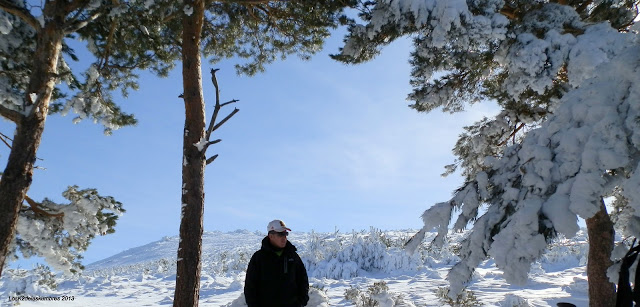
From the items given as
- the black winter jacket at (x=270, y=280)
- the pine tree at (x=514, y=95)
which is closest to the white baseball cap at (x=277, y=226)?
the black winter jacket at (x=270, y=280)

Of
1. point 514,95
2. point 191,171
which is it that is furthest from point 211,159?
point 514,95

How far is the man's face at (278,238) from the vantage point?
393 centimetres

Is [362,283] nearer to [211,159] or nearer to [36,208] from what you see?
[211,159]

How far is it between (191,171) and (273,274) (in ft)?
9.39

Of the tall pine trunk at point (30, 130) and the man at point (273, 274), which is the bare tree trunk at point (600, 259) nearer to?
the man at point (273, 274)

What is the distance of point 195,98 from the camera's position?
6.66 meters

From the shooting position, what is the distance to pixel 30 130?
5.89 metres

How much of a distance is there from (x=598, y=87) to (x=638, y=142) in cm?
46

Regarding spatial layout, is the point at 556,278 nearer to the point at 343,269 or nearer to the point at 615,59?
the point at 343,269

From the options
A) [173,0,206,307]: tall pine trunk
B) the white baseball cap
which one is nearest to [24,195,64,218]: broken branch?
[173,0,206,307]: tall pine trunk

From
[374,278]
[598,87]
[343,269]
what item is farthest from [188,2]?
[343,269]

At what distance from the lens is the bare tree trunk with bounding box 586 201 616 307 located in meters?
6.58

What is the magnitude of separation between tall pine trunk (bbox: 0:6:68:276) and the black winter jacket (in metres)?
3.89

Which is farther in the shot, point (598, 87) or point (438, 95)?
point (438, 95)
